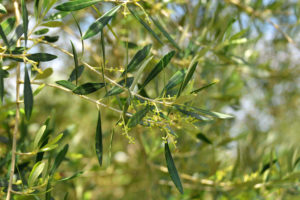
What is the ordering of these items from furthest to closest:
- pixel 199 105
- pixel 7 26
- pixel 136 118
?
pixel 199 105 → pixel 7 26 → pixel 136 118

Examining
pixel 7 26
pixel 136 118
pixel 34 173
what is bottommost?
pixel 34 173

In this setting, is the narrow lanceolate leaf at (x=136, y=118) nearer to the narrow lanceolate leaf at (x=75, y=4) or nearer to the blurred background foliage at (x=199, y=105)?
the blurred background foliage at (x=199, y=105)

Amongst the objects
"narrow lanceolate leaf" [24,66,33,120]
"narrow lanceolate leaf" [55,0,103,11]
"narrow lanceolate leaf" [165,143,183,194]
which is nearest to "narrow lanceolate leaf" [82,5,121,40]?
"narrow lanceolate leaf" [55,0,103,11]

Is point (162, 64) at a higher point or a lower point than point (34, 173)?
higher

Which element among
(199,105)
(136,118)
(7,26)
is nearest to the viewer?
(136,118)

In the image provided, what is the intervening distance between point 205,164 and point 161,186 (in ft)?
0.59

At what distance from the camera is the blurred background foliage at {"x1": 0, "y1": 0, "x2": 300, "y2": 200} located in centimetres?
86

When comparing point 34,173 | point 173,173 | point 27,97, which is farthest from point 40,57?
point 173,173

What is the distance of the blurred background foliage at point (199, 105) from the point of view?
86 cm

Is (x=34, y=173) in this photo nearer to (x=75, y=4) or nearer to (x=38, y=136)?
(x=38, y=136)

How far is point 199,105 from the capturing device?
2.73ft

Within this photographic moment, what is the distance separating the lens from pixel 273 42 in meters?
1.59

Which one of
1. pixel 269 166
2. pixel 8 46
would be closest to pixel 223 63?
pixel 269 166

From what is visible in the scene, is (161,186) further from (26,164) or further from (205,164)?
(26,164)
